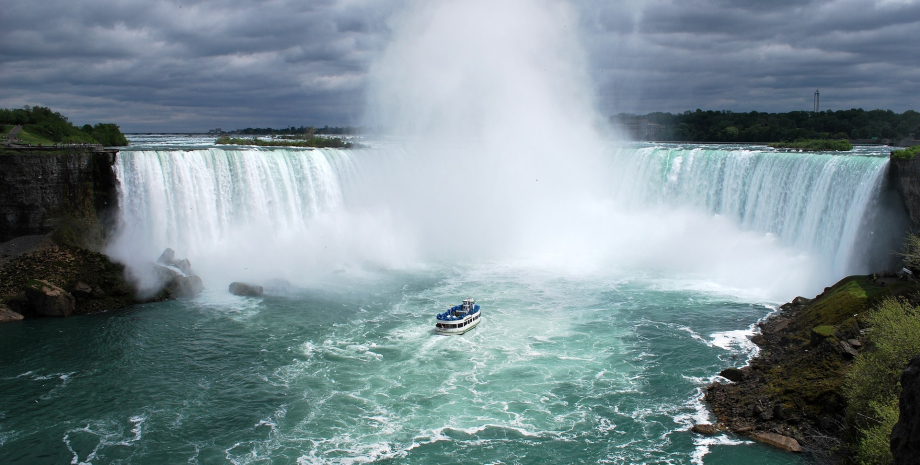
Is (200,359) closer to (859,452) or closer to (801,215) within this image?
(859,452)

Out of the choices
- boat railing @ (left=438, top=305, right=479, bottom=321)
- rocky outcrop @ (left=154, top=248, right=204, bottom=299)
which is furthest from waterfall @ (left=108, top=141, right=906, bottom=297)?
boat railing @ (left=438, top=305, right=479, bottom=321)

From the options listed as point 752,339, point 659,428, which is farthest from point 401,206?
point 659,428

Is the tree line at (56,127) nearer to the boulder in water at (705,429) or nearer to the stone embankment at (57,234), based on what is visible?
the stone embankment at (57,234)

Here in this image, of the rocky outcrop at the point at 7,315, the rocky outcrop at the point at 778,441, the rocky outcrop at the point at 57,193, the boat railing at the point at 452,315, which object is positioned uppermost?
the rocky outcrop at the point at 57,193

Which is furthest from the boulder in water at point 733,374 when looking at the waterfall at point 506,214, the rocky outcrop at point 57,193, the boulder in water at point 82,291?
the rocky outcrop at point 57,193

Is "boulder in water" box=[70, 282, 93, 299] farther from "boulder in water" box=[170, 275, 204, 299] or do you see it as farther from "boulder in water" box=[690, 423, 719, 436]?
"boulder in water" box=[690, 423, 719, 436]

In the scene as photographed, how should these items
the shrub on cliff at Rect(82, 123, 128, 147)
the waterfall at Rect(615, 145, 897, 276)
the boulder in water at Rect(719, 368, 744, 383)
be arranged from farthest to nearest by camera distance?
the shrub on cliff at Rect(82, 123, 128, 147), the waterfall at Rect(615, 145, 897, 276), the boulder in water at Rect(719, 368, 744, 383)
